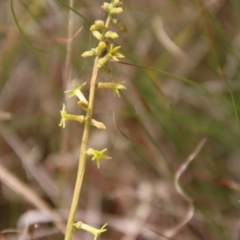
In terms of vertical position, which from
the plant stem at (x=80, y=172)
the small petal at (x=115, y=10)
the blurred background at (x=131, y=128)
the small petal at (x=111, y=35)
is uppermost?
the small petal at (x=115, y=10)

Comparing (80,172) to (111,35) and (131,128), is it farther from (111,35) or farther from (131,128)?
(131,128)

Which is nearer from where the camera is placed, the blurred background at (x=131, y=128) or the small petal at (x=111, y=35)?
the small petal at (x=111, y=35)

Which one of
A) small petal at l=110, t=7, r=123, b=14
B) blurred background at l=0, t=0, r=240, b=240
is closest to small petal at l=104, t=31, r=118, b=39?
small petal at l=110, t=7, r=123, b=14

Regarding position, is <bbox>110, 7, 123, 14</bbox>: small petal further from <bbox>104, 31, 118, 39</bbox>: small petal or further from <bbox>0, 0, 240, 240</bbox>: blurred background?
<bbox>0, 0, 240, 240</bbox>: blurred background

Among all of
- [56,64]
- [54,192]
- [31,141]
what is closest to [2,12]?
[56,64]

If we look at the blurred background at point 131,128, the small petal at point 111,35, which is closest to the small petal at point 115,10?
the small petal at point 111,35

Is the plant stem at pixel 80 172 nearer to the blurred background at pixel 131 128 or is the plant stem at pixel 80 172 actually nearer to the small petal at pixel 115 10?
the small petal at pixel 115 10

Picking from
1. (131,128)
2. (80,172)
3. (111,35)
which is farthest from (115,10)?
(131,128)

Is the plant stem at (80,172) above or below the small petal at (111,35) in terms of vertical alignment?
below
